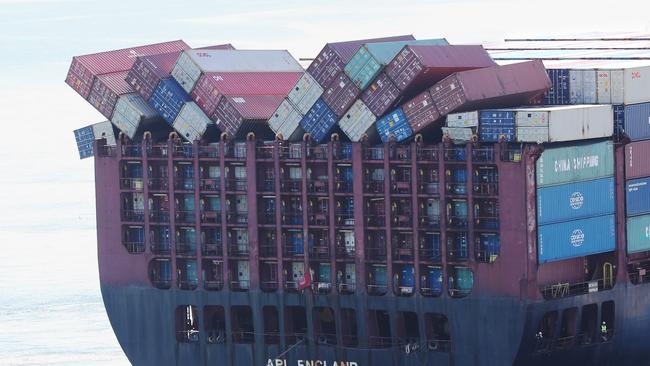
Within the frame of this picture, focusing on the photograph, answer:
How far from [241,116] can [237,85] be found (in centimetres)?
303

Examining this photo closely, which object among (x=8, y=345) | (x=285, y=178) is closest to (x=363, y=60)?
(x=285, y=178)

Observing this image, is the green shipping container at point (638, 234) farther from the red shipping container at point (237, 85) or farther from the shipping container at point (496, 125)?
the red shipping container at point (237, 85)

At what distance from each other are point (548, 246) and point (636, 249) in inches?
248

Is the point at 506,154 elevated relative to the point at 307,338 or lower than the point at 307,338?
elevated

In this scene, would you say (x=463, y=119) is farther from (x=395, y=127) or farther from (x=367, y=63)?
(x=367, y=63)

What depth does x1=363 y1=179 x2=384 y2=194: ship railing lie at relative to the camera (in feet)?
346

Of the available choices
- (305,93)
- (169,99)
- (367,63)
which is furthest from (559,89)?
(169,99)

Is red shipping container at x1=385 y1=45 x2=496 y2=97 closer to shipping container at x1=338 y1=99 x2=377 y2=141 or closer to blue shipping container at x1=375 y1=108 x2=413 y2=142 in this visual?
blue shipping container at x1=375 y1=108 x2=413 y2=142

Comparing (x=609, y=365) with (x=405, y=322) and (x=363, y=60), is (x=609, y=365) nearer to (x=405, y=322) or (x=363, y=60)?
(x=405, y=322)

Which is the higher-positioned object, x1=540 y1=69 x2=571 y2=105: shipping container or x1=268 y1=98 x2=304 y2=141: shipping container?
x1=540 y1=69 x2=571 y2=105: shipping container

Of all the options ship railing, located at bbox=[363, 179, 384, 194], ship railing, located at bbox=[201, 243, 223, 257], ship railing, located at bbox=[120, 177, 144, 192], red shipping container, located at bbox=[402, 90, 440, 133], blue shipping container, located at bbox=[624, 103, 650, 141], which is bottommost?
ship railing, located at bbox=[201, 243, 223, 257]

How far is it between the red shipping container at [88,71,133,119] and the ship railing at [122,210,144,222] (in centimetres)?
462

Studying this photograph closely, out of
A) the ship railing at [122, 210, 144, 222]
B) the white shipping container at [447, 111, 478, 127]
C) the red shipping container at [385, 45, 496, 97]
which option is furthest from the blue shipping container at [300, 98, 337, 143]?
the ship railing at [122, 210, 144, 222]

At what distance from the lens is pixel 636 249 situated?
107375 mm
